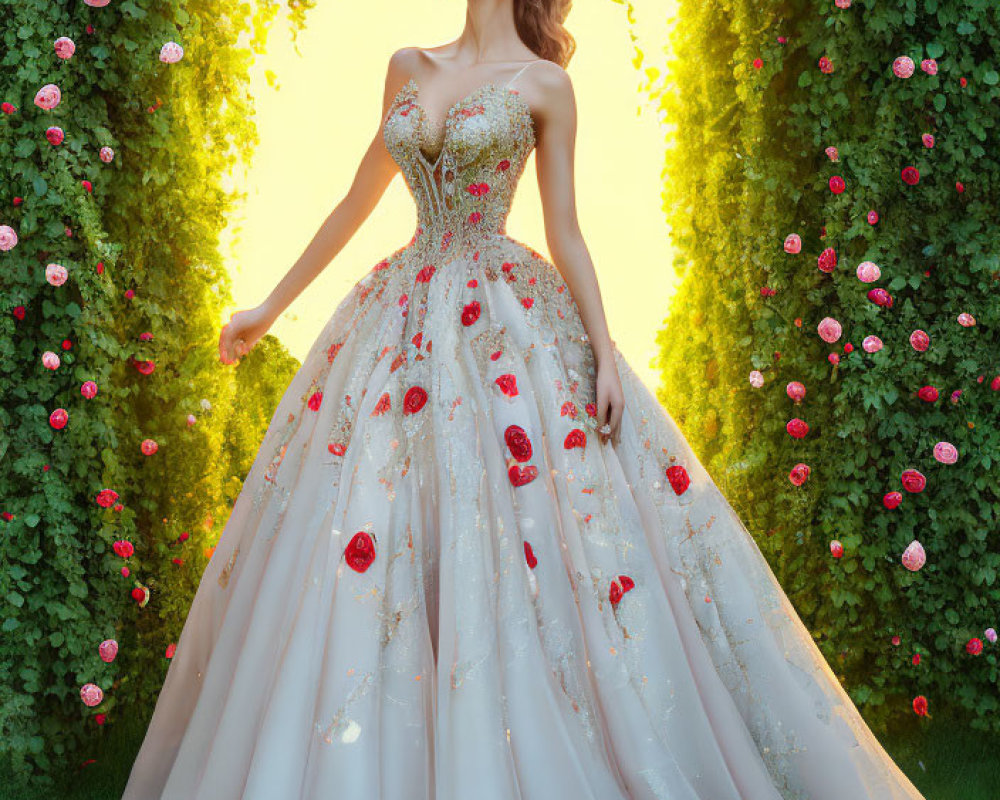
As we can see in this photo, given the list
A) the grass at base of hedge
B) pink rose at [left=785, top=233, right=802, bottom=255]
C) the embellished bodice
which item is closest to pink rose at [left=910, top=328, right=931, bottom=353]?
pink rose at [left=785, top=233, right=802, bottom=255]

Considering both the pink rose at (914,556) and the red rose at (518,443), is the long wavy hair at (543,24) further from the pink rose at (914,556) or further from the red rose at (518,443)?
the pink rose at (914,556)

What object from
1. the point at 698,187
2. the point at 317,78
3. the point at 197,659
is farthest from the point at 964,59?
the point at 197,659

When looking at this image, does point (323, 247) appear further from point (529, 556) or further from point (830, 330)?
point (830, 330)

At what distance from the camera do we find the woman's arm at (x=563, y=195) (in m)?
2.73

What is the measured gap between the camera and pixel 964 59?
3.19m

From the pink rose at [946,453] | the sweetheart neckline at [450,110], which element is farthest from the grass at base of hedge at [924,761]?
the sweetheart neckline at [450,110]

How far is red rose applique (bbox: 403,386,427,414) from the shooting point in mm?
2422

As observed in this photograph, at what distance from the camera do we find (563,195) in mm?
2742

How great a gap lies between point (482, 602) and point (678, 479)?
746 mm

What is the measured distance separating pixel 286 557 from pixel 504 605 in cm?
57

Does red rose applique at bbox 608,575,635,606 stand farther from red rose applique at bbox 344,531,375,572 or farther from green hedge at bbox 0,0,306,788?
green hedge at bbox 0,0,306,788

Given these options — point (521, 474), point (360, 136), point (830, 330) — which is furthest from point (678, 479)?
point (360, 136)

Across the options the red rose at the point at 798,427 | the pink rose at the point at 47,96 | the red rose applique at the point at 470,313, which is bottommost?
the red rose applique at the point at 470,313

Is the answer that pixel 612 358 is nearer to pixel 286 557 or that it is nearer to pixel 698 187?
pixel 286 557
